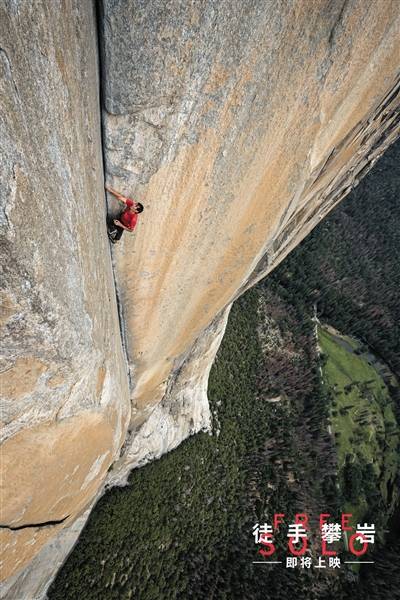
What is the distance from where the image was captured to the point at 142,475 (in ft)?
40.4

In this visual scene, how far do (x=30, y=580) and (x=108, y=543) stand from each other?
288 centimetres

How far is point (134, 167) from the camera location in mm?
4234

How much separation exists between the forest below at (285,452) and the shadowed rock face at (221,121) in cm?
782

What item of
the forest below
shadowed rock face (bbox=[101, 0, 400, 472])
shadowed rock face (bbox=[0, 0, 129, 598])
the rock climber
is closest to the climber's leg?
the rock climber

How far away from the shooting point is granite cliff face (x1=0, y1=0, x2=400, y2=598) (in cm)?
262

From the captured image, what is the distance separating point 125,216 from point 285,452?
16537mm

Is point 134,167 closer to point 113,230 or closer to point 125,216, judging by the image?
point 125,216

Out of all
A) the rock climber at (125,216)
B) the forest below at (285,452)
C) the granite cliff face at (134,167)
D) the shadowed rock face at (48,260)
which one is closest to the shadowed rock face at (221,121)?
the granite cliff face at (134,167)

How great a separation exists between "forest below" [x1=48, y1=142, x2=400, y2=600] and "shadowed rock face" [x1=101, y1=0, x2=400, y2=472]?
7825 mm

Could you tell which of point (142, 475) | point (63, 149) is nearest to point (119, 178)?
point (63, 149)

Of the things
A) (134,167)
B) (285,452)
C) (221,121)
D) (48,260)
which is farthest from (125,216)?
(285,452)

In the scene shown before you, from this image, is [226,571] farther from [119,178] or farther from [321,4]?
[321,4]

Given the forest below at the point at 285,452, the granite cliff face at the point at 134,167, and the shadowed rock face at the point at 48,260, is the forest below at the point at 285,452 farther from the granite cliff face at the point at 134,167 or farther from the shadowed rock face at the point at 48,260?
the shadowed rock face at the point at 48,260

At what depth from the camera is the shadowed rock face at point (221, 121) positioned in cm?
346
